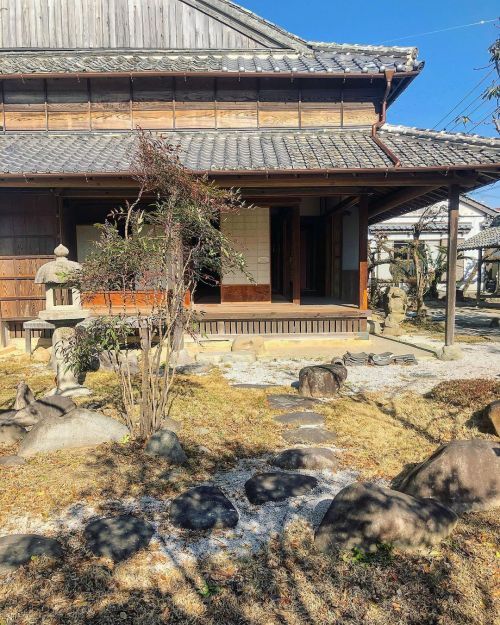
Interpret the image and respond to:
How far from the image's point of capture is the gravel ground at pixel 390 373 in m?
6.64

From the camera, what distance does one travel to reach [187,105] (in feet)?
33.6

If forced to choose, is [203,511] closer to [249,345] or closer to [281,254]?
[249,345]

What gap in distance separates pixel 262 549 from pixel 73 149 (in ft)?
29.7

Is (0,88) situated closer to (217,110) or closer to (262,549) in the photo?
(217,110)

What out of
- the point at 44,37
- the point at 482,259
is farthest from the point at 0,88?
the point at 482,259

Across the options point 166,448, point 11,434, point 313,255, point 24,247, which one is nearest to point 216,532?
point 166,448

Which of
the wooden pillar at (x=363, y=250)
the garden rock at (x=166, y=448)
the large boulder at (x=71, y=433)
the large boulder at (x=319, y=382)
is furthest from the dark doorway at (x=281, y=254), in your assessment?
the garden rock at (x=166, y=448)

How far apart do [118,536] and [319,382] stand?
150 inches

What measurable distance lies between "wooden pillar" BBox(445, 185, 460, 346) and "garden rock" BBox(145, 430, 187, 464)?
20.6ft

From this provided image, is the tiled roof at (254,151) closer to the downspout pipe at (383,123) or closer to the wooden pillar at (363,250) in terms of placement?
the downspout pipe at (383,123)

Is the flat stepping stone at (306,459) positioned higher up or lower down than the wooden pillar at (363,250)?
lower down

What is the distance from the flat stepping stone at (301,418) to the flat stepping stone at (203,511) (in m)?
1.90

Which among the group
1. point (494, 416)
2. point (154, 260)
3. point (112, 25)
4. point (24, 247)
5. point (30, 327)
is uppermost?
point (112, 25)

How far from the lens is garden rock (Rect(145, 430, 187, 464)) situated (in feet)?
12.9
